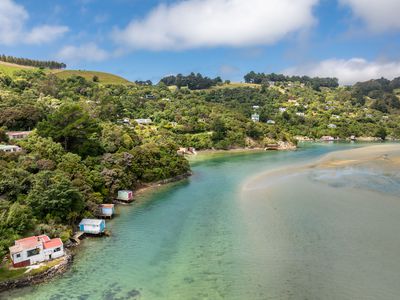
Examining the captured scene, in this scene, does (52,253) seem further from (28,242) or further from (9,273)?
(9,273)

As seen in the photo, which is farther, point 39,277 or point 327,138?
point 327,138

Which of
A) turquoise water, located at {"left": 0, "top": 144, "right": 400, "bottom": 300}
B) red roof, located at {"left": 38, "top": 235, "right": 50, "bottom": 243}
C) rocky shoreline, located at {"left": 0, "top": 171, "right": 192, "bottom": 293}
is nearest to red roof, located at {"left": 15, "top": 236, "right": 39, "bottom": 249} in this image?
red roof, located at {"left": 38, "top": 235, "right": 50, "bottom": 243}

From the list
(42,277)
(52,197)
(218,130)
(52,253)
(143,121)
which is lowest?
(42,277)

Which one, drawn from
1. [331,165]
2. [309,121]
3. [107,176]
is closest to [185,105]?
[309,121]

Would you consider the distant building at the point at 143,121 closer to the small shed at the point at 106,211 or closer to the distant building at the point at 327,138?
the small shed at the point at 106,211

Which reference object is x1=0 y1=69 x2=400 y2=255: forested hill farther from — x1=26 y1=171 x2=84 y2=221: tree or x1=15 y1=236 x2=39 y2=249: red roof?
x1=15 y1=236 x2=39 y2=249: red roof

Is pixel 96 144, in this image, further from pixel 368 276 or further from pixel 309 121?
pixel 309 121

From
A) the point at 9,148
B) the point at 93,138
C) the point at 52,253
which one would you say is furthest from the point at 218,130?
the point at 52,253

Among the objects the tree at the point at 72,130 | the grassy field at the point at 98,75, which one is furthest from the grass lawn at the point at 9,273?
the grassy field at the point at 98,75
